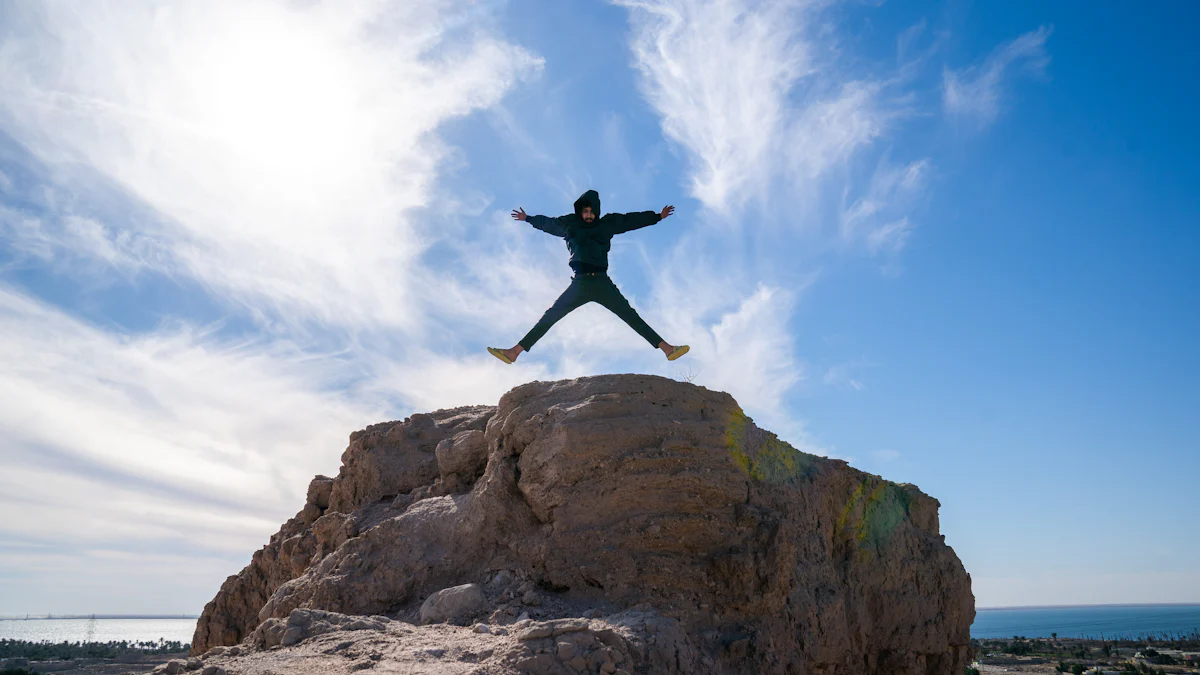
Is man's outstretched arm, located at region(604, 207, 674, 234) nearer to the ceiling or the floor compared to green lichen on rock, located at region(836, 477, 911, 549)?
nearer to the ceiling

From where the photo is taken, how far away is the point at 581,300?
9164 millimetres

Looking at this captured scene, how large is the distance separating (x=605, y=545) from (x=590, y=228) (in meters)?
3.79

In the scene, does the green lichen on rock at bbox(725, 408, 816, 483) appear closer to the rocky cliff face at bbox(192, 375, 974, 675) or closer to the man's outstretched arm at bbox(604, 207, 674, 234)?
the rocky cliff face at bbox(192, 375, 974, 675)

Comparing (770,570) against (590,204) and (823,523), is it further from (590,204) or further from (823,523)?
(590,204)

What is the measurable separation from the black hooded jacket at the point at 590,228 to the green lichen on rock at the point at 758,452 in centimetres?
247

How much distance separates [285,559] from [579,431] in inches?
205

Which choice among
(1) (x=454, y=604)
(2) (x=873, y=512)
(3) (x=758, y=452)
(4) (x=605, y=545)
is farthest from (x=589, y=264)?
(2) (x=873, y=512)

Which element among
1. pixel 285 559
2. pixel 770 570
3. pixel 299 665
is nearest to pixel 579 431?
pixel 770 570

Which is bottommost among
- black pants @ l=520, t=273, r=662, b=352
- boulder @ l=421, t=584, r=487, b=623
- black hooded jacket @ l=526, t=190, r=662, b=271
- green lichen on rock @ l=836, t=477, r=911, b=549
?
boulder @ l=421, t=584, r=487, b=623

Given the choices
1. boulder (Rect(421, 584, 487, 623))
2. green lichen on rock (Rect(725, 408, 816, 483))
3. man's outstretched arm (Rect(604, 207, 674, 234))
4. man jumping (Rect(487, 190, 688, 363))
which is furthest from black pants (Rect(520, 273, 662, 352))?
boulder (Rect(421, 584, 487, 623))

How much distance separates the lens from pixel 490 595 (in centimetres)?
754

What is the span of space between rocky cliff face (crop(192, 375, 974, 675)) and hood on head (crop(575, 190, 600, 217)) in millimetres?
2116

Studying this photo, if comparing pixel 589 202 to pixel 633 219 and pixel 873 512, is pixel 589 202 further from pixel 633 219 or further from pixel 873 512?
pixel 873 512

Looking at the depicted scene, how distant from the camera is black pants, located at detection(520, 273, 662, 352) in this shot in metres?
9.13
